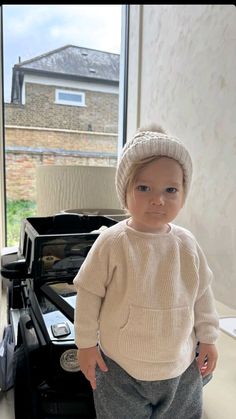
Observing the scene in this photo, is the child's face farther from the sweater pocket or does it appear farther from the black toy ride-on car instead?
the black toy ride-on car

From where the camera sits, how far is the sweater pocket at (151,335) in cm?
45

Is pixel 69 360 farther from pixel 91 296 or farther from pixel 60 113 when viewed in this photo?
pixel 60 113

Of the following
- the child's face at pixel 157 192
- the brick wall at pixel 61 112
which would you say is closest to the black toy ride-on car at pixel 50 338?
the child's face at pixel 157 192

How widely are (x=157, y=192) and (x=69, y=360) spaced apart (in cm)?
29

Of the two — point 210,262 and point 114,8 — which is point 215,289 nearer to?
point 210,262

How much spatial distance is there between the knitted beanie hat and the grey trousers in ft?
0.86

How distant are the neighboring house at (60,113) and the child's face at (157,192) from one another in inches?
45.9

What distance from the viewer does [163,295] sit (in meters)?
0.45

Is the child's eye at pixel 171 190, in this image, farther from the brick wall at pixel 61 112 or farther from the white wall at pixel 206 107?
the brick wall at pixel 61 112

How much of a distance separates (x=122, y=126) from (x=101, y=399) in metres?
1.41

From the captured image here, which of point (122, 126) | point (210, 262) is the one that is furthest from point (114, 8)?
point (210, 262)

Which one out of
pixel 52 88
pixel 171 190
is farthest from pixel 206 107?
pixel 52 88

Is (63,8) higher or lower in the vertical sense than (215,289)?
higher

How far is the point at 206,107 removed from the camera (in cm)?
101
